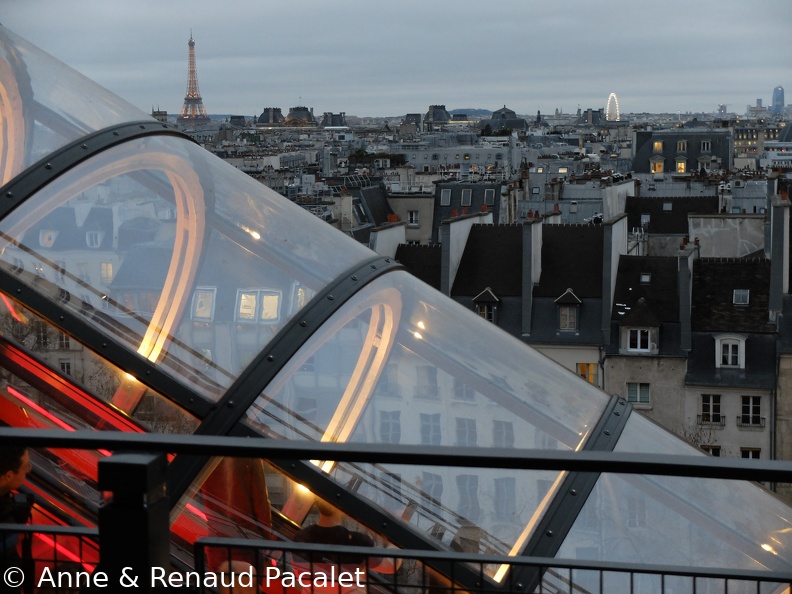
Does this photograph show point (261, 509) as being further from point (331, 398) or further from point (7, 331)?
point (7, 331)

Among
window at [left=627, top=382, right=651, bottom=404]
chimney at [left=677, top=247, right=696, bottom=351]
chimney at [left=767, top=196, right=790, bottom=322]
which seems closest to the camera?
chimney at [left=767, top=196, right=790, bottom=322]

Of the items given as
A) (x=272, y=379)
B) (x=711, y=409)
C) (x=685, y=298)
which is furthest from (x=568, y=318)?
(x=272, y=379)

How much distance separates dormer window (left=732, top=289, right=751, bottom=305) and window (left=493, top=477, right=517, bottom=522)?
751 inches

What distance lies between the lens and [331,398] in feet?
8.23

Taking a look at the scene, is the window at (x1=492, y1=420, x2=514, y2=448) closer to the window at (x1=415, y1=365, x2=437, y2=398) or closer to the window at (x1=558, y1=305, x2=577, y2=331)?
the window at (x1=415, y1=365, x2=437, y2=398)

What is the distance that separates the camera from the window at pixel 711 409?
1997cm

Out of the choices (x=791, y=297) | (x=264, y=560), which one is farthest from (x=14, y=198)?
(x=791, y=297)

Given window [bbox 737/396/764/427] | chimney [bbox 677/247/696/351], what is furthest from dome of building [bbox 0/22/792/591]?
chimney [bbox 677/247/696/351]

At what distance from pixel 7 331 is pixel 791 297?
1924 centimetres

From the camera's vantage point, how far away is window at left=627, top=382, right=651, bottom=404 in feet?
67.4

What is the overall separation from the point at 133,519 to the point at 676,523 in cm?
117

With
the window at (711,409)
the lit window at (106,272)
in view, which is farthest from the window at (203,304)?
the window at (711,409)

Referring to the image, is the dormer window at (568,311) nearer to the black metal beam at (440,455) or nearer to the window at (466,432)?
the window at (466,432)

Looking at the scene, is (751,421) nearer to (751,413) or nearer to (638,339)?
(751,413)
